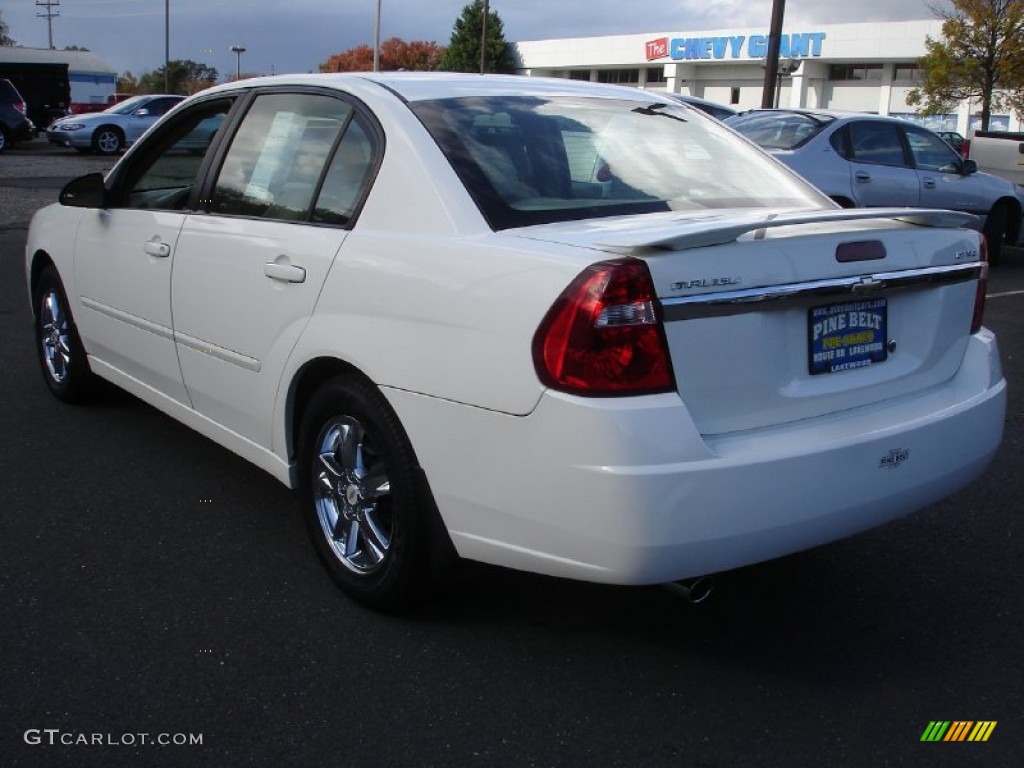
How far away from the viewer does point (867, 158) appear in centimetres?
1152

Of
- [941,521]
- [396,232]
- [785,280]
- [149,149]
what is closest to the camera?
[785,280]

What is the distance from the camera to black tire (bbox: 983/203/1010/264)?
13.2 meters

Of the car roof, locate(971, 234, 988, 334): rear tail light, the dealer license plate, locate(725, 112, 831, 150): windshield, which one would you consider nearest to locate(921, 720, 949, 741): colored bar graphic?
the dealer license plate

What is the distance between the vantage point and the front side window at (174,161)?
14.8 feet

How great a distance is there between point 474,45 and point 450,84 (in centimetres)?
8145

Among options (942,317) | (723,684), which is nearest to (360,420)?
(723,684)

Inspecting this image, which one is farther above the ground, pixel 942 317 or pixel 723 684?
pixel 942 317

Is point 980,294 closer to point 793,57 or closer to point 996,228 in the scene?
point 996,228

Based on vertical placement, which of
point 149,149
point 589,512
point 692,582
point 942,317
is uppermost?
point 149,149

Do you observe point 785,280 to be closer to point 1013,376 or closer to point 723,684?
point 723,684

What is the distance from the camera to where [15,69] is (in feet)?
126

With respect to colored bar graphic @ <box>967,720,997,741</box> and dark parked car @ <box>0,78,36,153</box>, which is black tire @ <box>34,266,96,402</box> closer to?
colored bar graphic @ <box>967,720,997,741</box>

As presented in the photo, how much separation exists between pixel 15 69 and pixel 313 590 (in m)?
39.9

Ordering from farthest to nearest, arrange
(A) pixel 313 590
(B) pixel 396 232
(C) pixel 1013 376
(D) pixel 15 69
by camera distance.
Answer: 1. (D) pixel 15 69
2. (C) pixel 1013 376
3. (A) pixel 313 590
4. (B) pixel 396 232
